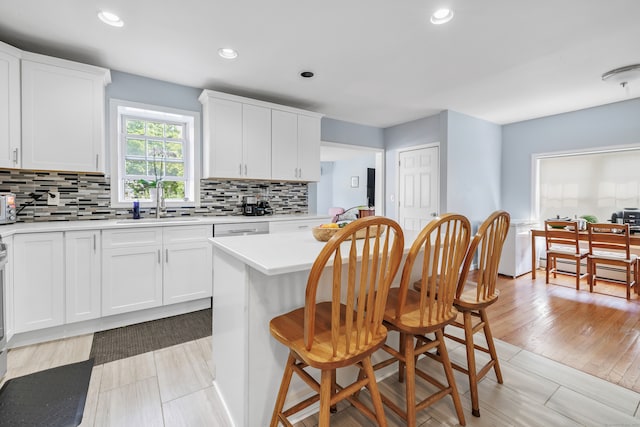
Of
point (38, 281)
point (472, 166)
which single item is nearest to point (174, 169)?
point (38, 281)

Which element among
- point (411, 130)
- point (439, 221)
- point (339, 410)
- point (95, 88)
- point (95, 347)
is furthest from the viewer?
point (411, 130)

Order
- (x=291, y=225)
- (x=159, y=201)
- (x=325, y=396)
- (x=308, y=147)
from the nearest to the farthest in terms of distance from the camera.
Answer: (x=325, y=396) → (x=159, y=201) → (x=291, y=225) → (x=308, y=147)

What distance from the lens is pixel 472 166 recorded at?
4617 mm

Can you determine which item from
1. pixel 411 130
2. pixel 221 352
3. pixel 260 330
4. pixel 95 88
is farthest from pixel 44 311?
pixel 411 130

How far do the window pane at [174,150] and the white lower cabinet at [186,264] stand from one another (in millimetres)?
1090

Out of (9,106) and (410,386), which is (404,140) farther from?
(9,106)

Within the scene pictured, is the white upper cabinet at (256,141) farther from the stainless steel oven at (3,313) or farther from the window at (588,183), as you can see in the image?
the window at (588,183)

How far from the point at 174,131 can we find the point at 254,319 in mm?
2919

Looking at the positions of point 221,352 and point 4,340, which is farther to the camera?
point 4,340

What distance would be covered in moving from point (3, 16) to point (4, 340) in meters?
2.23

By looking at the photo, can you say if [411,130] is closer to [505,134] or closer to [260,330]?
[505,134]

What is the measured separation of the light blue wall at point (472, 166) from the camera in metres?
4.30

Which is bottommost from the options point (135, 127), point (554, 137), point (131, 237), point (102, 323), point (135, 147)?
point (102, 323)

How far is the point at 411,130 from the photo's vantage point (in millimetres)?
4887
